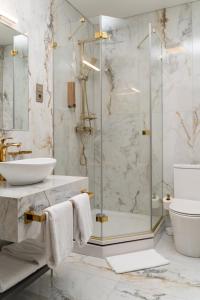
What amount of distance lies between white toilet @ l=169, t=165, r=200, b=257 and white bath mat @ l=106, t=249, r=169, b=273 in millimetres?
267

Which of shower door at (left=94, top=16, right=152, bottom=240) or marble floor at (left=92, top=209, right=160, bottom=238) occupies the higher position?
shower door at (left=94, top=16, right=152, bottom=240)

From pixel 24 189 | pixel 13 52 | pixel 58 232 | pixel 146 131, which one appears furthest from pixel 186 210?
pixel 13 52

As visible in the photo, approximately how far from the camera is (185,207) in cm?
239

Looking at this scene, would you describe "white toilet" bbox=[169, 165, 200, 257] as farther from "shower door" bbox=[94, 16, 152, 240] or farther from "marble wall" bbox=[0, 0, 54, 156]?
"marble wall" bbox=[0, 0, 54, 156]

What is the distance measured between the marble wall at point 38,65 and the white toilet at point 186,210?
141 cm

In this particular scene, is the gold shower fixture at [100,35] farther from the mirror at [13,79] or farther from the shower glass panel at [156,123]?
the mirror at [13,79]

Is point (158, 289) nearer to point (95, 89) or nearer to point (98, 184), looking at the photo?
point (98, 184)

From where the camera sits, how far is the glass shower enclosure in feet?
8.49

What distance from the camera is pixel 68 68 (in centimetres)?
265

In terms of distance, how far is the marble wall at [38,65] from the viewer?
2125mm

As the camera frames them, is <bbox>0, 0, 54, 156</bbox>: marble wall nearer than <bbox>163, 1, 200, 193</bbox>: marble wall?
Yes

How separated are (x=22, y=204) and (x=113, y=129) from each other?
1666 mm

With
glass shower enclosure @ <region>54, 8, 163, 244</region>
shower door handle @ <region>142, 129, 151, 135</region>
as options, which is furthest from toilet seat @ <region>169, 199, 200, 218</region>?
shower door handle @ <region>142, 129, 151, 135</region>

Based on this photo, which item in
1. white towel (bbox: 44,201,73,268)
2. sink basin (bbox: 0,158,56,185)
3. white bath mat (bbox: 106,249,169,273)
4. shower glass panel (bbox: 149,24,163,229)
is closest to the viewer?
white towel (bbox: 44,201,73,268)
